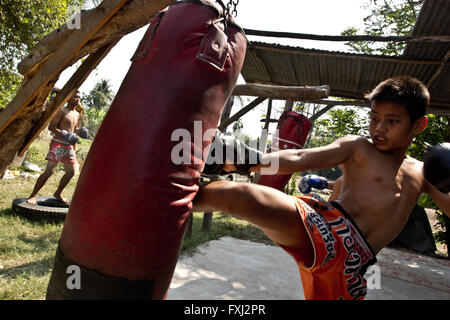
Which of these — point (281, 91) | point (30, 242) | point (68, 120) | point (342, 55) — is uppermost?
point (342, 55)

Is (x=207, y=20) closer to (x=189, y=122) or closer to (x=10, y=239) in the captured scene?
(x=189, y=122)

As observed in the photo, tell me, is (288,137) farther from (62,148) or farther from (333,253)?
(62,148)

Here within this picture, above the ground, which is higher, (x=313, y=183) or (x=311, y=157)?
(x=311, y=157)

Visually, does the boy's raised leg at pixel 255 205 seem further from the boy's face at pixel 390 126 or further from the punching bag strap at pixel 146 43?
the boy's face at pixel 390 126

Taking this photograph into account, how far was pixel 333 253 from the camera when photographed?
168cm

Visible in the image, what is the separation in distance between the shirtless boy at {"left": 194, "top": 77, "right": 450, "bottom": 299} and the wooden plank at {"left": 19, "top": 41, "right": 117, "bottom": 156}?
1371 millimetres

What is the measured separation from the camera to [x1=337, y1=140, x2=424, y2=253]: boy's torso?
1848 millimetres

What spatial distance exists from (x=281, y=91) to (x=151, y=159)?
3163mm

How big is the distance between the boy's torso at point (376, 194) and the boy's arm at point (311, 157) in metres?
0.06

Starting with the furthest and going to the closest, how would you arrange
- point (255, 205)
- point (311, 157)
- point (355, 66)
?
point (355, 66) < point (311, 157) < point (255, 205)

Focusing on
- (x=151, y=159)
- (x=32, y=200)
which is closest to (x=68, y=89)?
(x=151, y=159)

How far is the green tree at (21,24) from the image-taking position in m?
7.41

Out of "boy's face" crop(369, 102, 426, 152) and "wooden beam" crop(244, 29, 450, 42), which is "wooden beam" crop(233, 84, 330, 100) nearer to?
"wooden beam" crop(244, 29, 450, 42)
